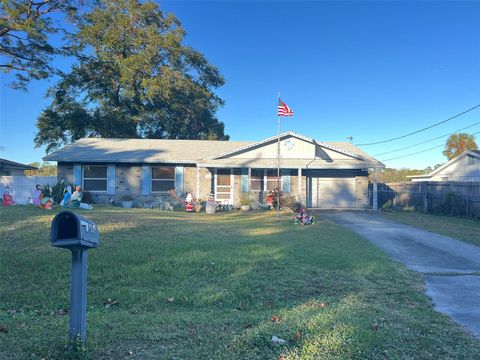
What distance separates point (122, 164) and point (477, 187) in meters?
17.5

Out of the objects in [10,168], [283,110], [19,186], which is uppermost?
[283,110]

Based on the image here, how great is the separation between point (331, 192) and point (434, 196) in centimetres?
541

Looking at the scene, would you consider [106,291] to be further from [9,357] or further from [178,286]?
[9,357]

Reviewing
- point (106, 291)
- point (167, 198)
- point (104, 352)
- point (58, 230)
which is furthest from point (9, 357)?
point (167, 198)

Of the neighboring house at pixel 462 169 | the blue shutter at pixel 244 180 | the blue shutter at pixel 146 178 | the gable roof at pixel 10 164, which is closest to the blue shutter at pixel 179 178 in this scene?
the blue shutter at pixel 146 178

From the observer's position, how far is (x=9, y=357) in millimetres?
3258

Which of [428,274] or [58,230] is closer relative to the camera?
[58,230]

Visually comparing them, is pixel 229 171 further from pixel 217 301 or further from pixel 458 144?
pixel 458 144

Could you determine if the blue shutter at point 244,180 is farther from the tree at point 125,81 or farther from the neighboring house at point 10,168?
the neighboring house at point 10,168

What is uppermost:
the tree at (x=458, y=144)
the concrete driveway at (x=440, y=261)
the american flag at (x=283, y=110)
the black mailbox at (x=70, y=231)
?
the tree at (x=458, y=144)

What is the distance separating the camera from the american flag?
18.5 m

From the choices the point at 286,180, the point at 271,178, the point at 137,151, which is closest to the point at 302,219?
the point at 286,180

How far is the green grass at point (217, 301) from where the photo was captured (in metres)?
3.58

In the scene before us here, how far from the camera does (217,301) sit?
541 centimetres
